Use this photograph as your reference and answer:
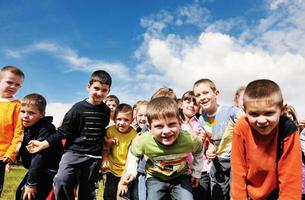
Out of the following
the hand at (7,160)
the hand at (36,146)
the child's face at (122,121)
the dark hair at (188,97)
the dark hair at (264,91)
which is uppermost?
the dark hair at (188,97)

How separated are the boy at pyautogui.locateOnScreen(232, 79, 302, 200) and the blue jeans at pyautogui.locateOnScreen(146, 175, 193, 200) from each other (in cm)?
65

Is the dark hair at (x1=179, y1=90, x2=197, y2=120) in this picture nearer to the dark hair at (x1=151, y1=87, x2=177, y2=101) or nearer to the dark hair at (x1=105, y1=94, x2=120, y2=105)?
the dark hair at (x1=151, y1=87, x2=177, y2=101)

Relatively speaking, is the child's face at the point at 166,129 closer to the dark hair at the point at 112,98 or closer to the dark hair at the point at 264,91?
the dark hair at the point at 264,91

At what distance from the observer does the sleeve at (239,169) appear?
14.0 ft

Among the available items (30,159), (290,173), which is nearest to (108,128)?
(30,159)

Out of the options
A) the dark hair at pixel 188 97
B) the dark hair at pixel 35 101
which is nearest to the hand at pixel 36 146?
the dark hair at pixel 35 101

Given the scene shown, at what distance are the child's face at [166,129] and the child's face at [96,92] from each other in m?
1.70

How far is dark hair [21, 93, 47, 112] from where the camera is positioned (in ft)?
19.1

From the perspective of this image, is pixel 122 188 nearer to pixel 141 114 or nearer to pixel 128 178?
pixel 128 178

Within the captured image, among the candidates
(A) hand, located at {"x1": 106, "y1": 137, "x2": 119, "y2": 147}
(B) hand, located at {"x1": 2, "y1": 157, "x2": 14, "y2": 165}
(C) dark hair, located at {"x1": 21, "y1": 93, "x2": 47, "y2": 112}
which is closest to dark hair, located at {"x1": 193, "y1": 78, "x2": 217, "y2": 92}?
(A) hand, located at {"x1": 106, "y1": 137, "x2": 119, "y2": 147}

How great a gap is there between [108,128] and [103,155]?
1.77 ft

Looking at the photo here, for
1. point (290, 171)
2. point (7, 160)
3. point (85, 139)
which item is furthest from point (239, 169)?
point (7, 160)

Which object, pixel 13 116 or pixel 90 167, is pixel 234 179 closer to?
pixel 90 167

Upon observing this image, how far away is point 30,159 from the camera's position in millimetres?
5992
